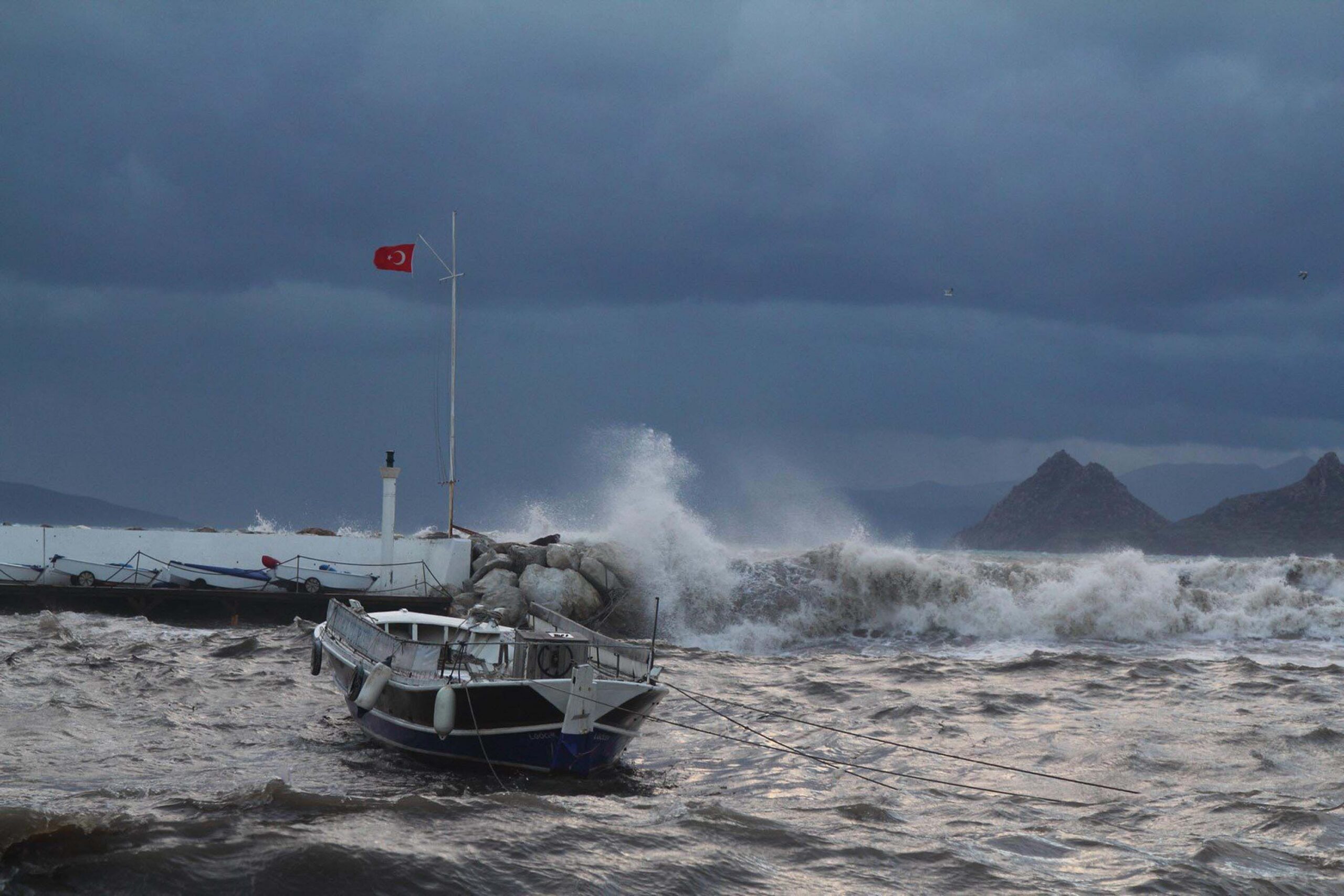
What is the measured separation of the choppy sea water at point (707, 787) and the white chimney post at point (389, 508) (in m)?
4.73

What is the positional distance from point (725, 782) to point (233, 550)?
2089cm

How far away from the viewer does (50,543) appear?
2855cm

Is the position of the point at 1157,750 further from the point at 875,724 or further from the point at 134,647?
the point at 134,647

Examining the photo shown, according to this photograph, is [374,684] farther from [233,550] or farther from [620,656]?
[233,550]

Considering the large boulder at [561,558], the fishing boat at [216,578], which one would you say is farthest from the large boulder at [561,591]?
the fishing boat at [216,578]

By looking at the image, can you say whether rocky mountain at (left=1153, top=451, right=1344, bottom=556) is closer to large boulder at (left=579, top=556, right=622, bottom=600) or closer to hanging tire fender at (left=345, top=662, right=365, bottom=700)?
large boulder at (left=579, top=556, right=622, bottom=600)

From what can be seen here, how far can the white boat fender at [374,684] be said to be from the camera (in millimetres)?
12609

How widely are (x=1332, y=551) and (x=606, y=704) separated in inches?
4008

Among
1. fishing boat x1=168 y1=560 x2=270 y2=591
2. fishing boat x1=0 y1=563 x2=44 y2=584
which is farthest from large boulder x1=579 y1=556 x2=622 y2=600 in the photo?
fishing boat x1=0 y1=563 x2=44 y2=584

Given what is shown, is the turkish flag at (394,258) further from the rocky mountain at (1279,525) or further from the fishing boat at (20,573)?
the rocky mountain at (1279,525)

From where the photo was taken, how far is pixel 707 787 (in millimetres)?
12148

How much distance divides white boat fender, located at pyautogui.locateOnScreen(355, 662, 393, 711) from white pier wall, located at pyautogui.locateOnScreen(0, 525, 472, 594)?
15666mm

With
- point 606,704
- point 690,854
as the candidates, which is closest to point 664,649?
point 606,704

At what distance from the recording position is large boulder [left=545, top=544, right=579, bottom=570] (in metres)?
28.8
